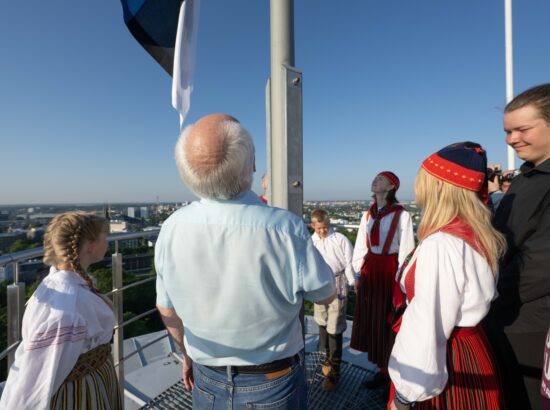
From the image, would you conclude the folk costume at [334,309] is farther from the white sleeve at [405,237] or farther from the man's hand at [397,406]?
the man's hand at [397,406]

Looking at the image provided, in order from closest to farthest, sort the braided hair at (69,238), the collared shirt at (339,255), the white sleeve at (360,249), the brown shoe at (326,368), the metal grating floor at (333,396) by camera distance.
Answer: the braided hair at (69,238)
the metal grating floor at (333,396)
the brown shoe at (326,368)
the white sleeve at (360,249)
the collared shirt at (339,255)

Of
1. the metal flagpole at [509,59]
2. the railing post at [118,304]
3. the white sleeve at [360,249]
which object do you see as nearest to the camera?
the railing post at [118,304]

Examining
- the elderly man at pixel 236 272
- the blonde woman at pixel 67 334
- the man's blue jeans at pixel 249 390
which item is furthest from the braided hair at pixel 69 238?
the man's blue jeans at pixel 249 390

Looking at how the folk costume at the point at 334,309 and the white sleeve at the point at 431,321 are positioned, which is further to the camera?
the folk costume at the point at 334,309

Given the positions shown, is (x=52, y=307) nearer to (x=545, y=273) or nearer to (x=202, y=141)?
(x=202, y=141)

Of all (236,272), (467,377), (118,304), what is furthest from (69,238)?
(467,377)

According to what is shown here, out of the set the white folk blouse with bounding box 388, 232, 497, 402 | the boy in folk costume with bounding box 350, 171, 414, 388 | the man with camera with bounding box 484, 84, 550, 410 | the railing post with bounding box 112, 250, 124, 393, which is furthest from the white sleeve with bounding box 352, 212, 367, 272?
the railing post with bounding box 112, 250, 124, 393

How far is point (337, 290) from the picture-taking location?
2.56 meters

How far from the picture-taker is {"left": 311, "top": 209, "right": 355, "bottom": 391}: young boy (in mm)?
2610

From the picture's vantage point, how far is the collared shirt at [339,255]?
9.32 feet

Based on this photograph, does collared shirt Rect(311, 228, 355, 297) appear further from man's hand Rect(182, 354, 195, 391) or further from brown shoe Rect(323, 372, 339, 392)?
man's hand Rect(182, 354, 195, 391)

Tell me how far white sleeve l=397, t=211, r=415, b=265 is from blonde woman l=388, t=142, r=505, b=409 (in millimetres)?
1235

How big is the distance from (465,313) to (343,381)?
1805 mm

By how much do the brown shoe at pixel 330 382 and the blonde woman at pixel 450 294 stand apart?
1.37 metres
